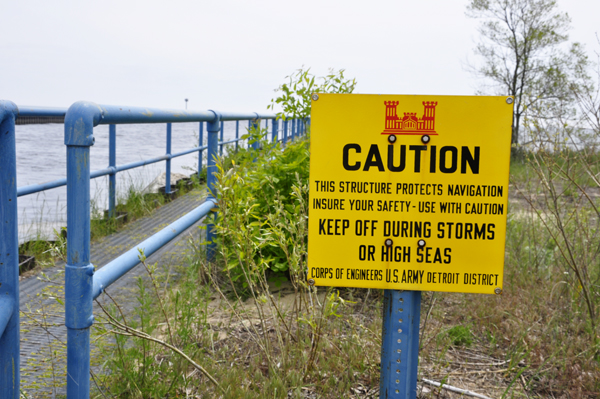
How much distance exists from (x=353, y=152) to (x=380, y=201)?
0.18 meters

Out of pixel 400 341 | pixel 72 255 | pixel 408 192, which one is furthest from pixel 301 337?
pixel 72 255

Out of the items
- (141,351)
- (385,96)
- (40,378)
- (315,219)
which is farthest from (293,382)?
(385,96)

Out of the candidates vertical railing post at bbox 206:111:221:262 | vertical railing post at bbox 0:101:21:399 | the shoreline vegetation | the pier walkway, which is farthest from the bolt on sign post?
vertical railing post at bbox 206:111:221:262

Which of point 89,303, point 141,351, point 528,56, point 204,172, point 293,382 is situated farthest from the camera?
point 528,56

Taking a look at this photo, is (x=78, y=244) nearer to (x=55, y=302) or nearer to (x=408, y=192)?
(x=408, y=192)

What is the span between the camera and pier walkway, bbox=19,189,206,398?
2.31 metres

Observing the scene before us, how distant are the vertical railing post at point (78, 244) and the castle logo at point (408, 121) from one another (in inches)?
35.5

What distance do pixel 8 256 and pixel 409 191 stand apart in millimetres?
1188

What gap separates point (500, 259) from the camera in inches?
68.2

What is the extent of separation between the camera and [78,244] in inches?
64.0

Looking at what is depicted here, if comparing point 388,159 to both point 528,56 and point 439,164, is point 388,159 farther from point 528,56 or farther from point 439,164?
point 528,56

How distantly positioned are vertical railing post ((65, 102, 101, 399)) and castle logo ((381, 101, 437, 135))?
901 mm

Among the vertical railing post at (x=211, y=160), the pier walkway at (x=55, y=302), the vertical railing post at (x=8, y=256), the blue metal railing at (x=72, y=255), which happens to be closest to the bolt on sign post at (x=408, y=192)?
the blue metal railing at (x=72, y=255)

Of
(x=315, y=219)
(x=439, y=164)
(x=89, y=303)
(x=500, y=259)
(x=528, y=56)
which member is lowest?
(x=89, y=303)
